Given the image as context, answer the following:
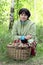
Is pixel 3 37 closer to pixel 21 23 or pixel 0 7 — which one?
pixel 21 23

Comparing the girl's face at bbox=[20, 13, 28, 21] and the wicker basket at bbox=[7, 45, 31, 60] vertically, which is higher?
the girl's face at bbox=[20, 13, 28, 21]

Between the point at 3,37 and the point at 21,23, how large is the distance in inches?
39.8

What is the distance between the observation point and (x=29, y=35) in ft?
20.1

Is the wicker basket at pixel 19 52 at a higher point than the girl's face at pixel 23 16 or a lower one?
lower

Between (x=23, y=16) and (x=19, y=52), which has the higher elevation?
(x=23, y=16)

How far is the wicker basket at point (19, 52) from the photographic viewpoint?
599 cm

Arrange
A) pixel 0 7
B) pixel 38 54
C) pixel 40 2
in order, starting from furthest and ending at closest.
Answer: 1. pixel 40 2
2. pixel 0 7
3. pixel 38 54

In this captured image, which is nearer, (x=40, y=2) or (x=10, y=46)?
(x=10, y=46)

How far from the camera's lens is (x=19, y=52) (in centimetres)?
601

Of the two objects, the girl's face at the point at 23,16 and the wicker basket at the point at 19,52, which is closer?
the wicker basket at the point at 19,52

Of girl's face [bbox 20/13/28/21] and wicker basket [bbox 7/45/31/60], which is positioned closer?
wicker basket [bbox 7/45/31/60]

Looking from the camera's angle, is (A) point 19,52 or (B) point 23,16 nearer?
(A) point 19,52

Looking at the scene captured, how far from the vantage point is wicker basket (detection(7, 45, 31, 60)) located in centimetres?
599

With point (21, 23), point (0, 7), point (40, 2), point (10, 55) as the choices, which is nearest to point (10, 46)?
point (10, 55)
